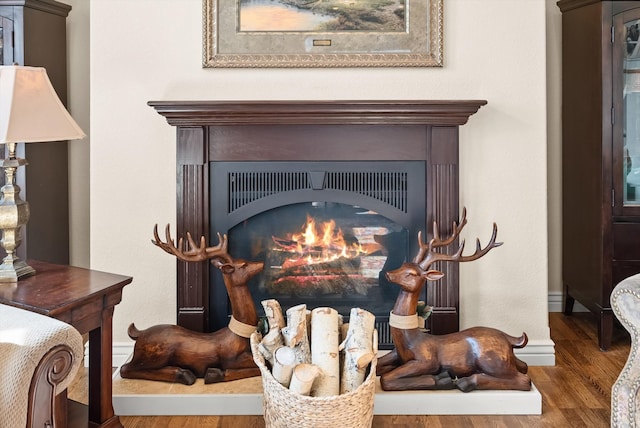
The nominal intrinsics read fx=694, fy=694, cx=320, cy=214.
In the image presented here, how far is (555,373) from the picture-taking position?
319 cm

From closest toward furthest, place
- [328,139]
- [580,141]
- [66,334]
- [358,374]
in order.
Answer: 1. [66,334]
2. [358,374]
3. [328,139]
4. [580,141]

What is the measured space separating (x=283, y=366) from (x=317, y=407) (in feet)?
0.65

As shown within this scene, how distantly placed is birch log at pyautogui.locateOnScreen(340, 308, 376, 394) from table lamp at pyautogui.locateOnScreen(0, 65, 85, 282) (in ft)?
3.86

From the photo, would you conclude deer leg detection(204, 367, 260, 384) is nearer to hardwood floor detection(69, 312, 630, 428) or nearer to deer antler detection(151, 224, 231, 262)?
hardwood floor detection(69, 312, 630, 428)

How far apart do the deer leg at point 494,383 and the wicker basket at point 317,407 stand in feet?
1.76

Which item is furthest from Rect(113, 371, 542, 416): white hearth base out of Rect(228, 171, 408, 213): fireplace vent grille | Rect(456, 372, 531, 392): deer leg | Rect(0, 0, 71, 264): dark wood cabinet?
Rect(0, 0, 71, 264): dark wood cabinet

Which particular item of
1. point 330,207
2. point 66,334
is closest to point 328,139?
point 330,207

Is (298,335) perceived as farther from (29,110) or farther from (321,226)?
(29,110)

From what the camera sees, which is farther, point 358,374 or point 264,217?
point 264,217

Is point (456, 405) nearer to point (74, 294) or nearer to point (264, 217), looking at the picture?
point (264, 217)

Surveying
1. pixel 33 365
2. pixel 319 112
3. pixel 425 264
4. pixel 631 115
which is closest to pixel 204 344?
pixel 425 264

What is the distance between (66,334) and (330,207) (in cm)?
163

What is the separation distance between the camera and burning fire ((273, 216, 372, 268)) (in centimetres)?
325

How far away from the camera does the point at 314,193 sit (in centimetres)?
318
